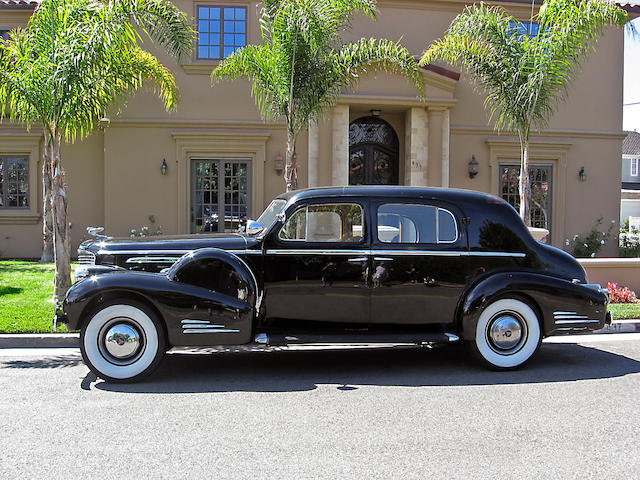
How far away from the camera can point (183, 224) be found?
48.7ft

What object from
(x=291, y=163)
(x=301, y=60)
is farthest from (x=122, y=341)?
(x=301, y=60)

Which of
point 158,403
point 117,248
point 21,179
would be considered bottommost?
point 158,403

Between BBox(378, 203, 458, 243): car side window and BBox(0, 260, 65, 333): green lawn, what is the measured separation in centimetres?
443

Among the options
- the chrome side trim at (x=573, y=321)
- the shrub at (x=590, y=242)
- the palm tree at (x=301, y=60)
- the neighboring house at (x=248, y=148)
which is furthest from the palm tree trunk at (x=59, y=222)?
the shrub at (x=590, y=242)

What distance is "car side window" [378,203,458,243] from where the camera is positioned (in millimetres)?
6340

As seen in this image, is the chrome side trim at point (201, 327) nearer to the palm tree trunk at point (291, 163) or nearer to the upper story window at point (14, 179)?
the palm tree trunk at point (291, 163)

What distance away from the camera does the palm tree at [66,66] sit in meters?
7.98

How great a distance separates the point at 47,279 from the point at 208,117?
5.66 metres

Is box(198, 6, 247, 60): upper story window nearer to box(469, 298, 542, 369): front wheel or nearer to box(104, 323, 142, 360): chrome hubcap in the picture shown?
box(104, 323, 142, 360): chrome hubcap

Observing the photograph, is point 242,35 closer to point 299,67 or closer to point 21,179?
point 299,67

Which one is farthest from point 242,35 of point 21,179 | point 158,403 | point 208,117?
point 158,403

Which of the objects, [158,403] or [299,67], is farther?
[299,67]

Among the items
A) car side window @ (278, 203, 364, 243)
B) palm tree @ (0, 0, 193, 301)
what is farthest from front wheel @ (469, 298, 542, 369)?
palm tree @ (0, 0, 193, 301)

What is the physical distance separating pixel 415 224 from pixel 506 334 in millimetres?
1479
